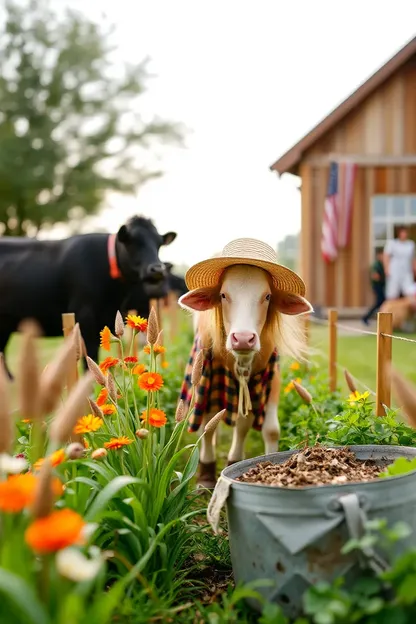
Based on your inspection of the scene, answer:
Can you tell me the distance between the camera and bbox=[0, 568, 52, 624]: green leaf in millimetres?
1544

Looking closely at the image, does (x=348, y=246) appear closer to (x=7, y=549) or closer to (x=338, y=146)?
(x=338, y=146)

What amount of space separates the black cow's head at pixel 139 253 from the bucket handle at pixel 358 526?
3.77 metres

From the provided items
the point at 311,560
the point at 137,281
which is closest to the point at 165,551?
the point at 311,560

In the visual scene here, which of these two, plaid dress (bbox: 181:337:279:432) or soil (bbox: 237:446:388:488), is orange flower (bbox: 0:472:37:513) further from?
plaid dress (bbox: 181:337:279:432)

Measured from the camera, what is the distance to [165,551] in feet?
7.77

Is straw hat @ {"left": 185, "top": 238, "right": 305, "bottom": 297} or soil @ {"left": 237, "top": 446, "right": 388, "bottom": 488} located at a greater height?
straw hat @ {"left": 185, "top": 238, "right": 305, "bottom": 297}

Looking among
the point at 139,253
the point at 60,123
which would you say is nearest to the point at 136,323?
the point at 139,253

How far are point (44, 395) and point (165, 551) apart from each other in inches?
38.3

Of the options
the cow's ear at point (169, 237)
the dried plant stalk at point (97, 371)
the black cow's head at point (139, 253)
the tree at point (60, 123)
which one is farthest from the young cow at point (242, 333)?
the tree at point (60, 123)

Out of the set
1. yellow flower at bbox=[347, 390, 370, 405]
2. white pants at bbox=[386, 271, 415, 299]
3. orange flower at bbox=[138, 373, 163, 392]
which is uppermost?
orange flower at bbox=[138, 373, 163, 392]

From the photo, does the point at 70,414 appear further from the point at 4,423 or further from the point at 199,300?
the point at 199,300

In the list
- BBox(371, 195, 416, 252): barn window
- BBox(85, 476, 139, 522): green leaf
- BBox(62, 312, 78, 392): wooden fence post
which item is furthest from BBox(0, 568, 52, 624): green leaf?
BBox(371, 195, 416, 252): barn window

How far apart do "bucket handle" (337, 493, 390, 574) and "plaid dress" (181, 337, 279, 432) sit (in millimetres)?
1698

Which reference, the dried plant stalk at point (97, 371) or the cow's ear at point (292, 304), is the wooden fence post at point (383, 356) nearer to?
the cow's ear at point (292, 304)
